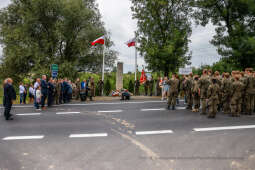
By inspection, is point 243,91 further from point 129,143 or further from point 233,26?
point 233,26

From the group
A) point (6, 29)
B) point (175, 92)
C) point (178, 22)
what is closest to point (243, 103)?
point (175, 92)

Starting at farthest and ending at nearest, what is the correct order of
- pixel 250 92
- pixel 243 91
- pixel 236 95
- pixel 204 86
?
1. pixel 243 91
2. pixel 250 92
3. pixel 204 86
4. pixel 236 95

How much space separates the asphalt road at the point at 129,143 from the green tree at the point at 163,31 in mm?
13888

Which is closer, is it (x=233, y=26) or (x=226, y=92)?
(x=226, y=92)

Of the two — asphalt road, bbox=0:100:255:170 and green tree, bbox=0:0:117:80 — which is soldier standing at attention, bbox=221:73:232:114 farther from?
green tree, bbox=0:0:117:80

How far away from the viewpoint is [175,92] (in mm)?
11836

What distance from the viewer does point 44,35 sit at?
84.4 ft

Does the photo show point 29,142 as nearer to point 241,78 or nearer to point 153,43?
point 241,78

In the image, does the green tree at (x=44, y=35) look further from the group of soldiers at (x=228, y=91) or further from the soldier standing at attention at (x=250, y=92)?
the soldier standing at attention at (x=250, y=92)

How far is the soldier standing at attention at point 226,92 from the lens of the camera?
1060 cm

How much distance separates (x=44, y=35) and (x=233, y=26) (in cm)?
2145

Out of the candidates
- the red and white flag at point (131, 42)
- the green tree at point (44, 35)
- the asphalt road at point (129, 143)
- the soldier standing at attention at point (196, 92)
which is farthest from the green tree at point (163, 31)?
the asphalt road at point (129, 143)

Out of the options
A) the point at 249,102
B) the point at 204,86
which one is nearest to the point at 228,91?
the point at 249,102

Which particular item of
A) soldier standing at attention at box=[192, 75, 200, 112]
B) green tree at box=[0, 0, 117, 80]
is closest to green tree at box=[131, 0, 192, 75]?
green tree at box=[0, 0, 117, 80]
